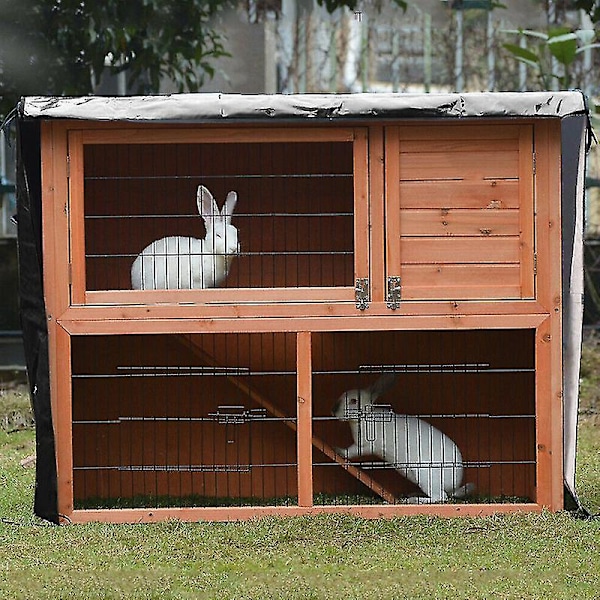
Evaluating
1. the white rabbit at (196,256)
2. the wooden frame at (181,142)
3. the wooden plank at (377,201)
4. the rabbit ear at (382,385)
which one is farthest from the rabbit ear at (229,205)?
the rabbit ear at (382,385)

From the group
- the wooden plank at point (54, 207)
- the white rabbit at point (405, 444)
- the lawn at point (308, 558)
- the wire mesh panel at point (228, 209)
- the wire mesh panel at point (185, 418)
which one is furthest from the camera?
the wire mesh panel at point (185, 418)

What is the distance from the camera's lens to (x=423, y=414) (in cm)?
513

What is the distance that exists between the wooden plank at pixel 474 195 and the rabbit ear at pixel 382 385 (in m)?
0.83

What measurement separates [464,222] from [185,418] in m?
1.45

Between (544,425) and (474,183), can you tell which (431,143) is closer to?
(474,183)

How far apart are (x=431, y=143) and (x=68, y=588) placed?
1945 millimetres

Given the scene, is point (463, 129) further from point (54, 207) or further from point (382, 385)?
point (54, 207)

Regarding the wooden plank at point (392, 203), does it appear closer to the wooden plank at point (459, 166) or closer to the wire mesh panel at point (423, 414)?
the wooden plank at point (459, 166)

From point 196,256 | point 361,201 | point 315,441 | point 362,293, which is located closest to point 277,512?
point 315,441

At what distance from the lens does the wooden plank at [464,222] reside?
4.33 m

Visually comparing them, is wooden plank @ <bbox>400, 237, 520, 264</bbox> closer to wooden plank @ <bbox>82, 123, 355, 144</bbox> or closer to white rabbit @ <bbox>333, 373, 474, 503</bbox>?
wooden plank @ <bbox>82, 123, 355, 144</bbox>

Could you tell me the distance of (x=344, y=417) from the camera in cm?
490

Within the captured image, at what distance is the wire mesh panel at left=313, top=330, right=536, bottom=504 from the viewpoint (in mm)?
4863

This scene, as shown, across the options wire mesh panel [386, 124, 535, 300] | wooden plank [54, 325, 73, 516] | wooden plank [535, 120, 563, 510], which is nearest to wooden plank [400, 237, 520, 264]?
wire mesh panel [386, 124, 535, 300]
